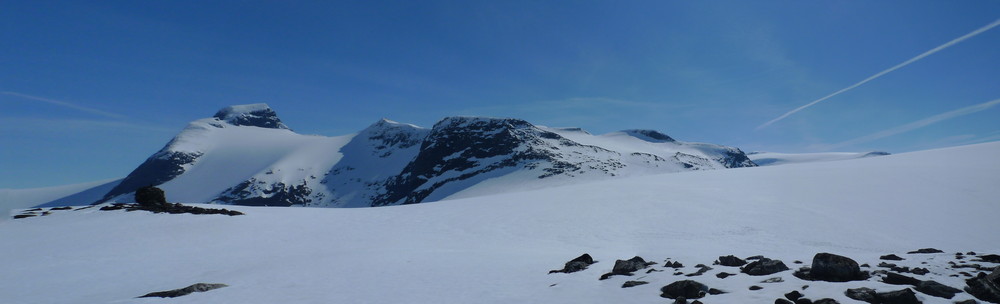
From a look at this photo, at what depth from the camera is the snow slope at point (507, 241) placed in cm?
1381

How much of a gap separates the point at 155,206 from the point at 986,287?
41159mm

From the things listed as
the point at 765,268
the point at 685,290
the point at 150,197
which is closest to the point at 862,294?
the point at 765,268

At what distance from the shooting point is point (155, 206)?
30.5 metres

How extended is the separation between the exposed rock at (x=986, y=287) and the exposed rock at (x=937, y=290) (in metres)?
0.27

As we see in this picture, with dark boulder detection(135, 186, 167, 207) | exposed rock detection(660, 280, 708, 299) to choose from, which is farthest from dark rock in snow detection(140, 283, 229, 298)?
dark boulder detection(135, 186, 167, 207)

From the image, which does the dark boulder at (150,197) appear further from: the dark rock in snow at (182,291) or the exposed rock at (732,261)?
the exposed rock at (732,261)

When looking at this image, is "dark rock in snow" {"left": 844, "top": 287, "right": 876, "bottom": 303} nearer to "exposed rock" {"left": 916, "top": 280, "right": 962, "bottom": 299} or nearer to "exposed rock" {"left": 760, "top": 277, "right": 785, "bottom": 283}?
"exposed rock" {"left": 916, "top": 280, "right": 962, "bottom": 299}

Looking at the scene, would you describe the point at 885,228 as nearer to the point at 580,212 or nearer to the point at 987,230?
the point at 987,230

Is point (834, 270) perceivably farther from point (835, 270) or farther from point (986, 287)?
point (986, 287)

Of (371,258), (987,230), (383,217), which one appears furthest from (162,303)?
(987,230)

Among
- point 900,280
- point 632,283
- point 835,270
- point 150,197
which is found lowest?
point 632,283

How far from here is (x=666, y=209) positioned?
30.2 meters

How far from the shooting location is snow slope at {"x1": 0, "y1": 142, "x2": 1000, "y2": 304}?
13.8 meters

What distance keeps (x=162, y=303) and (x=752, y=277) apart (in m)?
17.7
